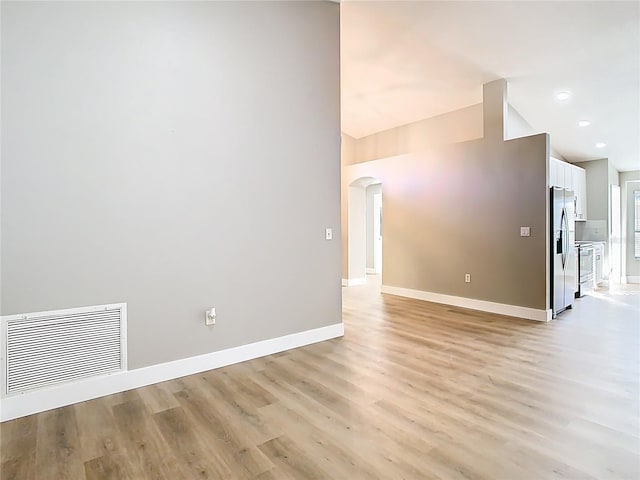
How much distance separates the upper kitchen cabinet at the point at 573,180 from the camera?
6.05 metres

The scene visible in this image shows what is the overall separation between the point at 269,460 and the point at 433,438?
912 mm

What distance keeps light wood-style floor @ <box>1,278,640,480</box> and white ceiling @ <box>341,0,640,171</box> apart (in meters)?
3.24

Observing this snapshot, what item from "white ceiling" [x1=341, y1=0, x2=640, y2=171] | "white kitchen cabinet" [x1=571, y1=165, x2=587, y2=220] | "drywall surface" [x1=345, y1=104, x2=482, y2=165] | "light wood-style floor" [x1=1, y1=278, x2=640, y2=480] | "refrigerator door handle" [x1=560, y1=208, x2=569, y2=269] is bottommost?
"light wood-style floor" [x1=1, y1=278, x2=640, y2=480]

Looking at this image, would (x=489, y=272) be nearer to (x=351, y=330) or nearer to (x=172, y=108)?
(x=351, y=330)

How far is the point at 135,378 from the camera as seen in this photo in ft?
8.82

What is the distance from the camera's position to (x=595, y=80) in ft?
14.9

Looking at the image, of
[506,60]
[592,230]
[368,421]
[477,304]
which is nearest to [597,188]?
[592,230]

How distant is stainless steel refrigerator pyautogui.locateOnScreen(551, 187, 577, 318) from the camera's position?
4.55 metres

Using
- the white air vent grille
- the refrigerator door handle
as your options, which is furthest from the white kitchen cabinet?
→ the white air vent grille

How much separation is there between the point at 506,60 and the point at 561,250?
8.32ft

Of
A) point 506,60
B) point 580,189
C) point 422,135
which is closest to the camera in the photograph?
point 506,60

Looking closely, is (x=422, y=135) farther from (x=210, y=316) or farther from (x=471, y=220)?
(x=210, y=316)

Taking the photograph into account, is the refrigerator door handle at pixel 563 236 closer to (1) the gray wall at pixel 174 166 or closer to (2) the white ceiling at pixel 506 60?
(2) the white ceiling at pixel 506 60

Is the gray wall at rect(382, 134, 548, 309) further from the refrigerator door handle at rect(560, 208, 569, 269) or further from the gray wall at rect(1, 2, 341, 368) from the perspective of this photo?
the gray wall at rect(1, 2, 341, 368)
